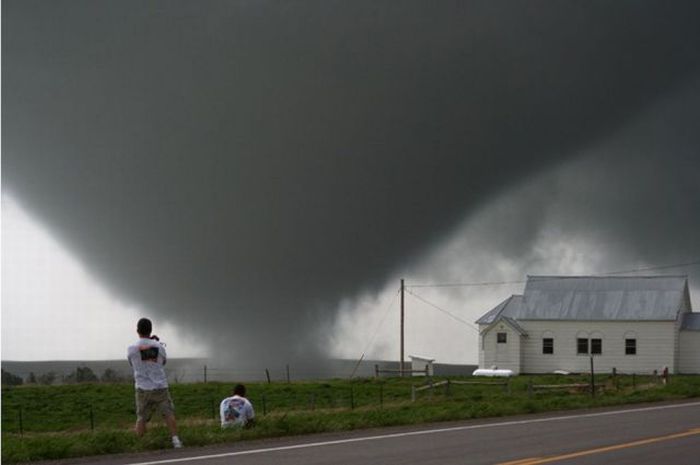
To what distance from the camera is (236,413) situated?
655 inches

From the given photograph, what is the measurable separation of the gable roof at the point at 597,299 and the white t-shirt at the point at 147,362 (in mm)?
57303

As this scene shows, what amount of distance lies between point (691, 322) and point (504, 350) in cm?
1291

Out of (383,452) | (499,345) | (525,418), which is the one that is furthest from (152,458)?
(499,345)

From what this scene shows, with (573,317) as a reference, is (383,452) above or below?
below

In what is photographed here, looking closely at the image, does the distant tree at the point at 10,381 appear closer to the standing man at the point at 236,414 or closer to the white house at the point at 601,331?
the white house at the point at 601,331

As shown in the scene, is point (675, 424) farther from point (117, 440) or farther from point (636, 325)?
point (636, 325)

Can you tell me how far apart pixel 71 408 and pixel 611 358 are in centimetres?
3849

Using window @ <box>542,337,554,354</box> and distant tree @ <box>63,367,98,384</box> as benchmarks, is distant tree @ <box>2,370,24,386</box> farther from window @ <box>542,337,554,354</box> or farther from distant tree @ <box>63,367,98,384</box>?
window @ <box>542,337,554,354</box>

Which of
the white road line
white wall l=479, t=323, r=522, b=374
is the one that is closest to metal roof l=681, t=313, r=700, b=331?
white wall l=479, t=323, r=522, b=374

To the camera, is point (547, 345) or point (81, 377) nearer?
point (81, 377)

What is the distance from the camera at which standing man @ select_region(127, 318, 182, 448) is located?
528 inches

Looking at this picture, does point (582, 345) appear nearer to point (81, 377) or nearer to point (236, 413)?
point (81, 377)

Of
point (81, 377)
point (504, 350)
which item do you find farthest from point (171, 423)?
point (504, 350)

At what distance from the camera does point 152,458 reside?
494 inches
